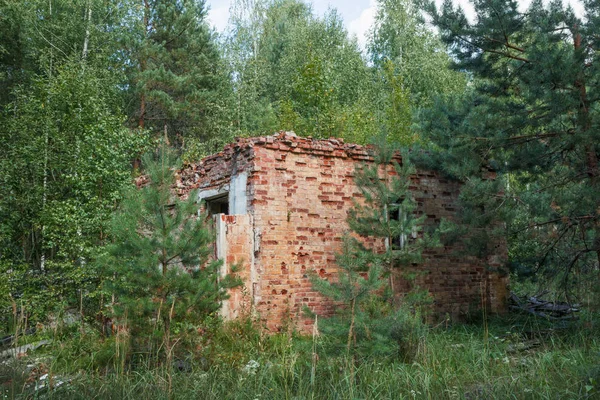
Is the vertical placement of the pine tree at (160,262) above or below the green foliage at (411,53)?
below

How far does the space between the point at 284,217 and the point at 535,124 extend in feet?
14.5

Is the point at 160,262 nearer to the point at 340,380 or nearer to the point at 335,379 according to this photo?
the point at 335,379

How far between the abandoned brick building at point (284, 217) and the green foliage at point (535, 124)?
1.44 m

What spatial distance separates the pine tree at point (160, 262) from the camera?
5.73 m

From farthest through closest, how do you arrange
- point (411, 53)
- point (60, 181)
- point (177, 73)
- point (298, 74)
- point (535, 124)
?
1. point (411, 53)
2. point (298, 74)
3. point (177, 73)
4. point (60, 181)
5. point (535, 124)

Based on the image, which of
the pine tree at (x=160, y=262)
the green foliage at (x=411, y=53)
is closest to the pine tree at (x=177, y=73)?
the green foliage at (x=411, y=53)

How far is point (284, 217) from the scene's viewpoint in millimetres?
9008

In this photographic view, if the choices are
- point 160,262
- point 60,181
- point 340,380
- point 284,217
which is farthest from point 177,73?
point 340,380

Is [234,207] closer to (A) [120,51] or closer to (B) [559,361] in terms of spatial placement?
(B) [559,361]

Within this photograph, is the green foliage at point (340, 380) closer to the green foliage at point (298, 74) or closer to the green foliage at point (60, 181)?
the green foliage at point (60, 181)

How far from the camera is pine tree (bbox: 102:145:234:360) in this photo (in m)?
5.73

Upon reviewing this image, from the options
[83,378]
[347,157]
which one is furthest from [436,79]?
[83,378]

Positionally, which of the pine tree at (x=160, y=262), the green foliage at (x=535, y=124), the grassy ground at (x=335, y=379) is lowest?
the grassy ground at (x=335, y=379)

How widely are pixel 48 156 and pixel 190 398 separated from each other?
29.4ft
